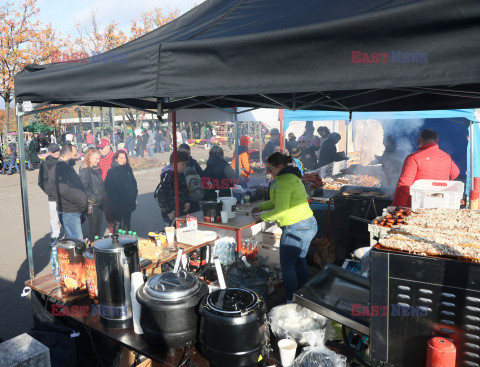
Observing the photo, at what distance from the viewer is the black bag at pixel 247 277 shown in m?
4.03

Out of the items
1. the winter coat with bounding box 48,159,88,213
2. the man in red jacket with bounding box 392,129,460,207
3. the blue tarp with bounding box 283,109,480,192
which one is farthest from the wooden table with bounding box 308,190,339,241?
the winter coat with bounding box 48,159,88,213

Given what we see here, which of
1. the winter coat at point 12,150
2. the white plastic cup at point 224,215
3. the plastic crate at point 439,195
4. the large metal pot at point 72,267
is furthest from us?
the winter coat at point 12,150

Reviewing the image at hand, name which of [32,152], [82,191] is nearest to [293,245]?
[82,191]

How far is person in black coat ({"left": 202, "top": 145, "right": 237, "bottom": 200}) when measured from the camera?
675cm

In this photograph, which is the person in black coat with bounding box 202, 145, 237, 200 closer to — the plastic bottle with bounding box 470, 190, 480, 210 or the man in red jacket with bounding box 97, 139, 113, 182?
the man in red jacket with bounding box 97, 139, 113, 182

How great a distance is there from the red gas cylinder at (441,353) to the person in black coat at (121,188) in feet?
19.1

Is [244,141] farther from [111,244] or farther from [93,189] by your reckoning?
[111,244]

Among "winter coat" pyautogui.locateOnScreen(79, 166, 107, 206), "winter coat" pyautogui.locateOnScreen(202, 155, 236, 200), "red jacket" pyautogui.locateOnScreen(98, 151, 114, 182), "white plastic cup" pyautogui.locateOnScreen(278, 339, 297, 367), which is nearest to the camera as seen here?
"white plastic cup" pyautogui.locateOnScreen(278, 339, 297, 367)

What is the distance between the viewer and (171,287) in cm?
213

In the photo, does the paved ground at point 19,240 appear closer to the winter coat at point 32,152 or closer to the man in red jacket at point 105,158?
the man in red jacket at point 105,158

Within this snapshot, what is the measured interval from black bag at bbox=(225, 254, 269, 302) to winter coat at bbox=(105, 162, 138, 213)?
10.3 feet

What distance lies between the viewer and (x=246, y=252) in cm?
509

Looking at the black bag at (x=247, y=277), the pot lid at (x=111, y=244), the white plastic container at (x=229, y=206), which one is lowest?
the black bag at (x=247, y=277)

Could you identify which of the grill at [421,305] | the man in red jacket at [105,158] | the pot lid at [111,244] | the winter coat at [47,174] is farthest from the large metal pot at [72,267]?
the man in red jacket at [105,158]
